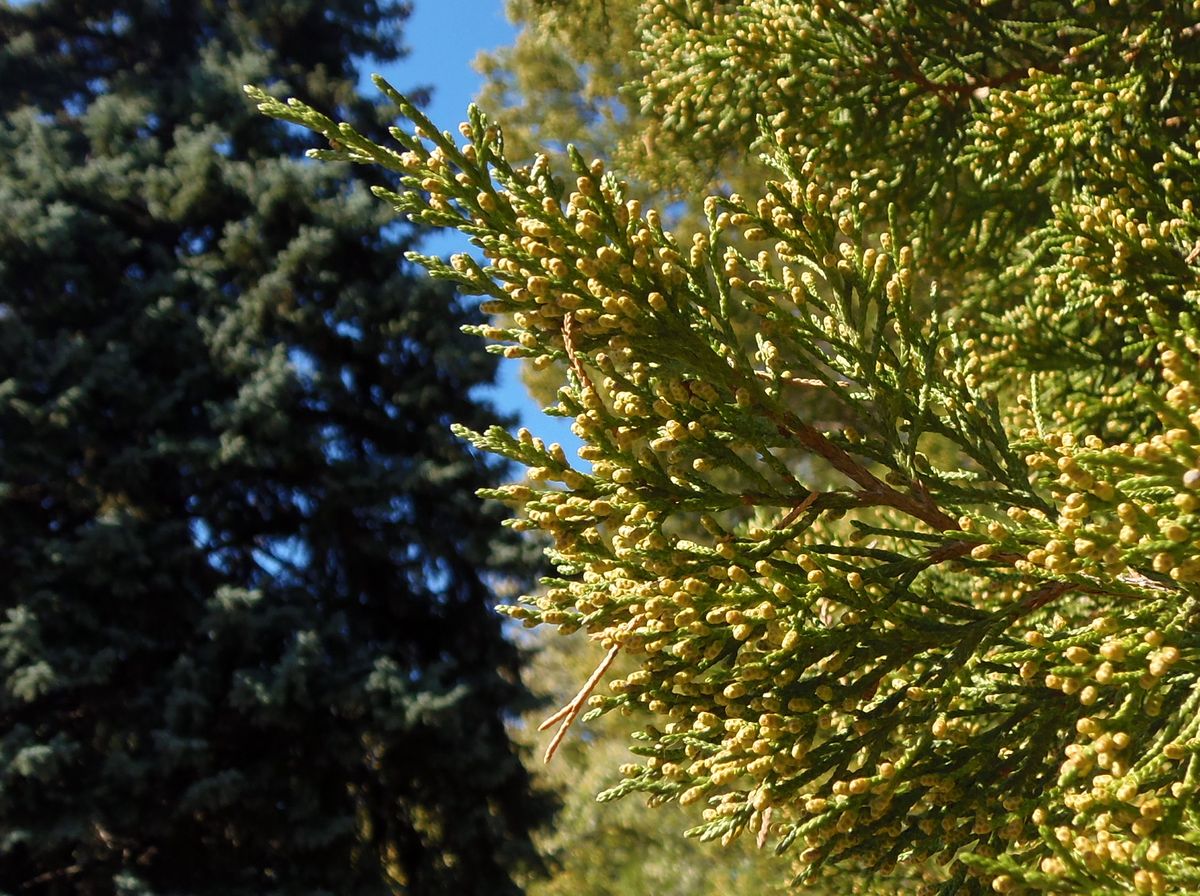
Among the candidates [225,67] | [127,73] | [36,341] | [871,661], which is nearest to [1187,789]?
[871,661]

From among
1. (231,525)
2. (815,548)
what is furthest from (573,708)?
(231,525)

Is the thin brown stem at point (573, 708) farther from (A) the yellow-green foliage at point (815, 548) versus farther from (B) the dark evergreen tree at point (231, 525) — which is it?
(B) the dark evergreen tree at point (231, 525)

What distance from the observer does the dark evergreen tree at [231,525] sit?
29.7 ft

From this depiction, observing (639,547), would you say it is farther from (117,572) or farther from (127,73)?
(127,73)

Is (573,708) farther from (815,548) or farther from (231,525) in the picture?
(231,525)

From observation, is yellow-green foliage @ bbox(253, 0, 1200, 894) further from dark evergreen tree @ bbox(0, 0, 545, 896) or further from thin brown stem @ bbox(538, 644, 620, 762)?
dark evergreen tree @ bbox(0, 0, 545, 896)

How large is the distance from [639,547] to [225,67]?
40.4 ft

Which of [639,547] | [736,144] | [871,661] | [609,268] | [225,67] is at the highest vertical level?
[225,67]

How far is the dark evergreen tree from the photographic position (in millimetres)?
9062

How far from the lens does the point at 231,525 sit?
1104cm

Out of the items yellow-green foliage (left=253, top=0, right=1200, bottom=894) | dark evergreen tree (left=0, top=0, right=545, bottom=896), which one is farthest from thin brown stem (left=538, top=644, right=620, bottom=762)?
dark evergreen tree (left=0, top=0, right=545, bottom=896)

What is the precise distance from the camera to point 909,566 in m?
2.92

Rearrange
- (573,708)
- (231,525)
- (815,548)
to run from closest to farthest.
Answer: (573,708) → (815,548) → (231,525)

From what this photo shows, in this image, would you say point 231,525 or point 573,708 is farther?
point 231,525
